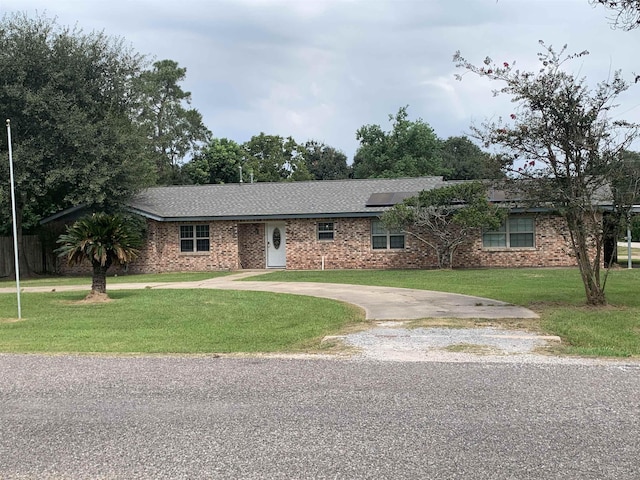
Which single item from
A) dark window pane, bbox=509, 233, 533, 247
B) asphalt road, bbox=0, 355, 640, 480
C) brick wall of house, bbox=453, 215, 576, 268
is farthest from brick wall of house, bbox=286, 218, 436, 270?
asphalt road, bbox=0, 355, 640, 480

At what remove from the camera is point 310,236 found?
82.6ft

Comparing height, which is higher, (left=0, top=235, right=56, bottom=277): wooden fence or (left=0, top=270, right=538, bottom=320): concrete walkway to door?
(left=0, top=235, right=56, bottom=277): wooden fence

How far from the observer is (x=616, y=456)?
4.06m

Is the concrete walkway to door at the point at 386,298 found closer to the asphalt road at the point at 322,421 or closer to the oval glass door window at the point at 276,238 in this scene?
the asphalt road at the point at 322,421

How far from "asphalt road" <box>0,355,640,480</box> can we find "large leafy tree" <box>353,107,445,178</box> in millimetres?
44246

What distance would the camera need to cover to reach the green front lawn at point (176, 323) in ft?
28.9

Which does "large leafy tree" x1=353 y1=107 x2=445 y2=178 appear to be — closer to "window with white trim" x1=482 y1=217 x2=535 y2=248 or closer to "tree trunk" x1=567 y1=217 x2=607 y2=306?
"window with white trim" x1=482 y1=217 x2=535 y2=248

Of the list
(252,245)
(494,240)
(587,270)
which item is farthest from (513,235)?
(587,270)

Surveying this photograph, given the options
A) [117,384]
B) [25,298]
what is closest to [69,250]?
[25,298]

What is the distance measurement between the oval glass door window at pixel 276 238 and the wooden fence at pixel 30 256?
34.7ft

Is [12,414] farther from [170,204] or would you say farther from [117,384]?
[170,204]

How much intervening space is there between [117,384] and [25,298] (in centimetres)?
1111

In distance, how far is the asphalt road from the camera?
4.00 metres

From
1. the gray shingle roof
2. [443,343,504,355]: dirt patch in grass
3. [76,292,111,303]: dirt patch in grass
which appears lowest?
[443,343,504,355]: dirt patch in grass
